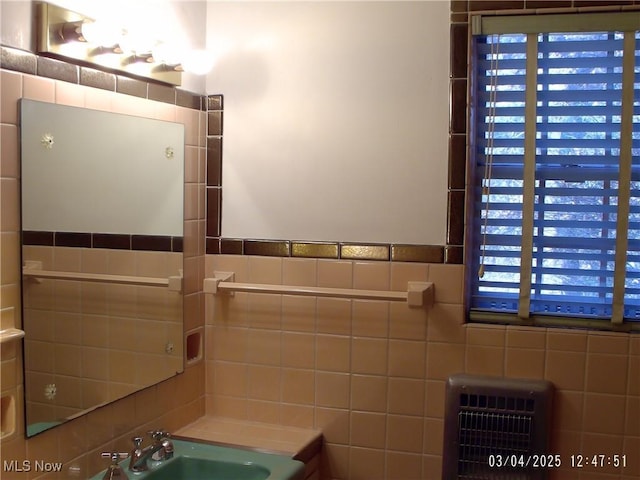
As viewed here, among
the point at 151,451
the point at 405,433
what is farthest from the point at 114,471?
the point at 405,433


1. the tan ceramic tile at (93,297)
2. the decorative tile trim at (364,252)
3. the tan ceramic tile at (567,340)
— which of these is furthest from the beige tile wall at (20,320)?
the tan ceramic tile at (567,340)

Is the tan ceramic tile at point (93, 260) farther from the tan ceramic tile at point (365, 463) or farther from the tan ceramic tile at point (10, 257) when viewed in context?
the tan ceramic tile at point (365, 463)

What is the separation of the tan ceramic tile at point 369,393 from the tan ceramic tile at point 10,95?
1.18m

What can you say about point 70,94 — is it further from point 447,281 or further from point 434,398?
point 434,398

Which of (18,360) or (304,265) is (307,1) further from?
(18,360)

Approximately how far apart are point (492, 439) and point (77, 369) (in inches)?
44.7

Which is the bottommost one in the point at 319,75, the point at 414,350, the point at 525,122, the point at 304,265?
the point at 414,350

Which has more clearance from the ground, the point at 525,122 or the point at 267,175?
the point at 525,122

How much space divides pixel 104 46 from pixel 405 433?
1.35m

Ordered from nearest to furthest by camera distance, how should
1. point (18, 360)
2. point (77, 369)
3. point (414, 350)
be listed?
point (18, 360), point (77, 369), point (414, 350)

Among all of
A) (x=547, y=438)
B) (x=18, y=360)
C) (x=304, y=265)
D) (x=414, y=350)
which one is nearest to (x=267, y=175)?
(x=304, y=265)

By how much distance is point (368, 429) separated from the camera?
1969mm

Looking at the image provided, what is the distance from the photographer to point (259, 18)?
2.02 m

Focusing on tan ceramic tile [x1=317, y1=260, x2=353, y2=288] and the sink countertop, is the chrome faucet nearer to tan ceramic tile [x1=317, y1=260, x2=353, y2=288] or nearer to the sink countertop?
the sink countertop
